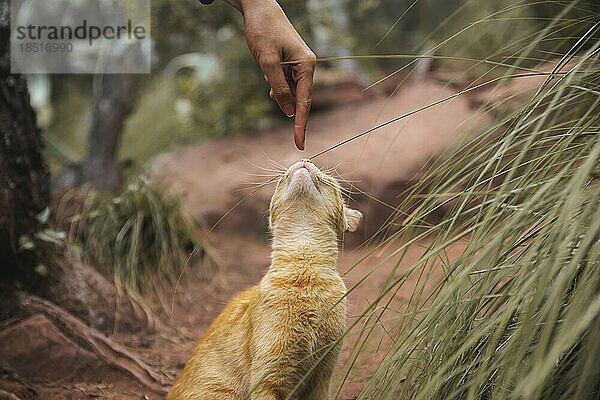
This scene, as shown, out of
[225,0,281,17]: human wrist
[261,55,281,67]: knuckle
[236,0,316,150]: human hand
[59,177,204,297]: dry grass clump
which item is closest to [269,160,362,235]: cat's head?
[236,0,316,150]: human hand

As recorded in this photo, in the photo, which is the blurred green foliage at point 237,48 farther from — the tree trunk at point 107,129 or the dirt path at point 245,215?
the dirt path at point 245,215

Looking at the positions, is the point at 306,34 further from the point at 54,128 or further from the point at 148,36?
the point at 54,128

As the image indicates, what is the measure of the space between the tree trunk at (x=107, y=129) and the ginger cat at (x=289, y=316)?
460 centimetres

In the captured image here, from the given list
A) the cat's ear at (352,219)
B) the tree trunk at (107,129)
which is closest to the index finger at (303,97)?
the cat's ear at (352,219)

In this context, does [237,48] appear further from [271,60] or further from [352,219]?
[271,60]

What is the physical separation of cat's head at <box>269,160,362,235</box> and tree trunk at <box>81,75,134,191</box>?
4562 mm

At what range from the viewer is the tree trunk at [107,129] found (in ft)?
20.8

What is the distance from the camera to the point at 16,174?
2.78 m

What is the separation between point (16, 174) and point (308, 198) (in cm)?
168

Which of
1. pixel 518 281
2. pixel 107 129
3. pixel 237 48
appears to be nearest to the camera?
pixel 518 281

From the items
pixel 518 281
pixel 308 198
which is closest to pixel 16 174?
pixel 308 198

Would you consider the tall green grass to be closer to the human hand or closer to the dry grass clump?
the human hand

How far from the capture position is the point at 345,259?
4.20 m

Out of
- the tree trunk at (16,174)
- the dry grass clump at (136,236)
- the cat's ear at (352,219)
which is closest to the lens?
the cat's ear at (352,219)
